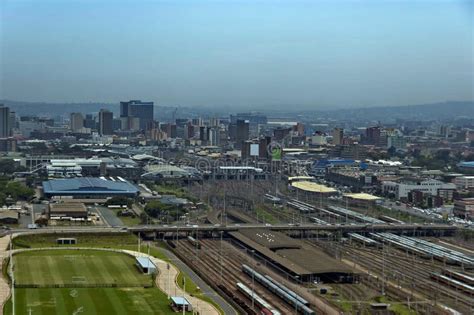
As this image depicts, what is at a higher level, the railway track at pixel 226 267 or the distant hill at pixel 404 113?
the distant hill at pixel 404 113

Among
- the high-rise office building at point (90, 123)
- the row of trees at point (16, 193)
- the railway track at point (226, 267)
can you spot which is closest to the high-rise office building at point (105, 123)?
the high-rise office building at point (90, 123)

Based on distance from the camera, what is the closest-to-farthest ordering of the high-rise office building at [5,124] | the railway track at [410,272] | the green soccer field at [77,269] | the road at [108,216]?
the railway track at [410,272], the green soccer field at [77,269], the road at [108,216], the high-rise office building at [5,124]

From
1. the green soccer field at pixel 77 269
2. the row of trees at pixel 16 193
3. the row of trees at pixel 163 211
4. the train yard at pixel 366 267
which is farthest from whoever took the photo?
the row of trees at pixel 16 193

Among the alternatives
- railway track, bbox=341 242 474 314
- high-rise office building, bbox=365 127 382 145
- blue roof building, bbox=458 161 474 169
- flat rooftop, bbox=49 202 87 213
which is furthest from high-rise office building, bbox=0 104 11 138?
railway track, bbox=341 242 474 314

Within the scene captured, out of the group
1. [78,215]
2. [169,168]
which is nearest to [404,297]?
[78,215]

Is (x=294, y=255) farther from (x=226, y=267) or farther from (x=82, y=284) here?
(x=82, y=284)

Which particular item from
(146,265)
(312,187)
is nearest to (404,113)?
(312,187)

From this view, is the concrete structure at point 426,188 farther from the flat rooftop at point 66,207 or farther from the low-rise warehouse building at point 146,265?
the low-rise warehouse building at point 146,265

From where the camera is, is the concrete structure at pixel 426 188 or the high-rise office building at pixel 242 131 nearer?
the concrete structure at pixel 426 188
